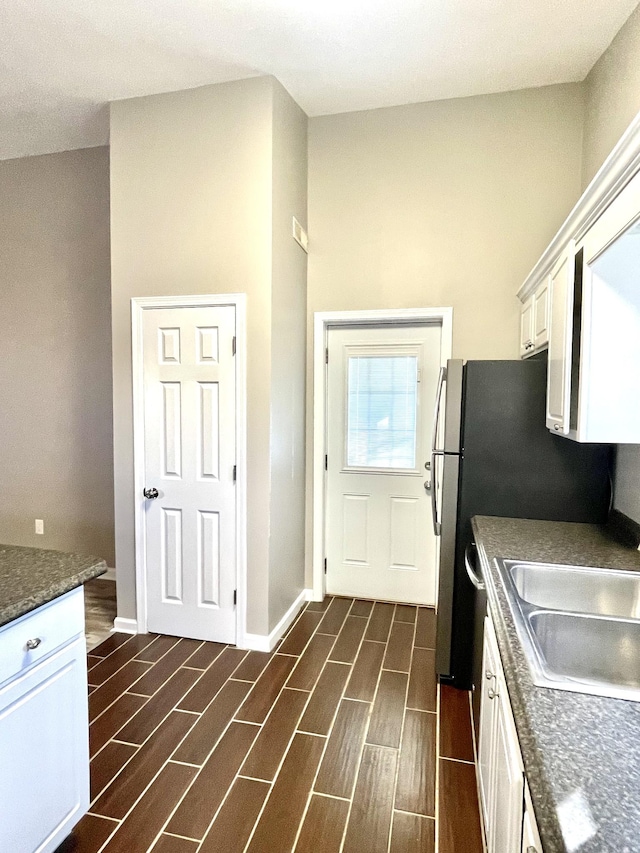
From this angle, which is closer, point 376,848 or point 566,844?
point 566,844

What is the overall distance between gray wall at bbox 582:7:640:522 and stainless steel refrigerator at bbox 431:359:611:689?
135mm

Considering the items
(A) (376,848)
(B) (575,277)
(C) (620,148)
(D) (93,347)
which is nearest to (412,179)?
(B) (575,277)

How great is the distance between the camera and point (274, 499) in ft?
9.72

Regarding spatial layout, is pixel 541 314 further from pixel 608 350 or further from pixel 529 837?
pixel 529 837

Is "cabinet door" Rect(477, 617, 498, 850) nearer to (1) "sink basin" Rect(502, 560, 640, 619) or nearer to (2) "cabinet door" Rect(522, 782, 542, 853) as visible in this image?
(1) "sink basin" Rect(502, 560, 640, 619)

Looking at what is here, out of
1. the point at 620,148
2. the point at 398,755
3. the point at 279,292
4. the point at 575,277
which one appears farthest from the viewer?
the point at 279,292

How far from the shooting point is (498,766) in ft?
4.29

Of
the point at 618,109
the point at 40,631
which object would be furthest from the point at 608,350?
the point at 40,631

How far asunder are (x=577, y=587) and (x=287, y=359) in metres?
2.04

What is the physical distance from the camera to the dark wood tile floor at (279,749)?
1.69 m

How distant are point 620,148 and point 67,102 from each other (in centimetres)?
326

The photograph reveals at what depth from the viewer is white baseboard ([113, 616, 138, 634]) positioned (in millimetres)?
3117

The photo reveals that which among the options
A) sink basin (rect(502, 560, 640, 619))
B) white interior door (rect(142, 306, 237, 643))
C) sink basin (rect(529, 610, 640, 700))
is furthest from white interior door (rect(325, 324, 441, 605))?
sink basin (rect(529, 610, 640, 700))

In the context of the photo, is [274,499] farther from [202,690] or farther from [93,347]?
[93,347]
